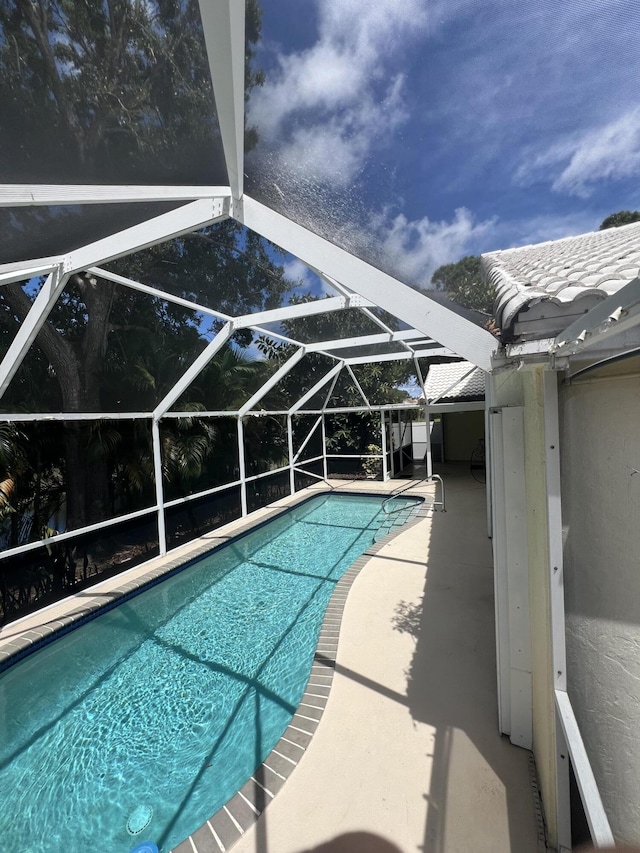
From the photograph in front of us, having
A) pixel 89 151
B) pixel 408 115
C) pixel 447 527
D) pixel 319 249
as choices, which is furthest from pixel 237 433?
pixel 408 115

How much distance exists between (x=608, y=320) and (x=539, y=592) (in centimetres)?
223

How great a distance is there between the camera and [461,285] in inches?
125

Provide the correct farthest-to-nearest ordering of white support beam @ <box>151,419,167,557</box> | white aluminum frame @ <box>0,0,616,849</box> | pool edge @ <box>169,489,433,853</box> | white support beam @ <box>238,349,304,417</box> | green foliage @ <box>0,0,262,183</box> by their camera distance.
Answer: white support beam @ <box>238,349,304,417</box>
white support beam @ <box>151,419,167,557</box>
pool edge @ <box>169,489,433,853</box>
green foliage @ <box>0,0,262,183</box>
white aluminum frame @ <box>0,0,616,849</box>

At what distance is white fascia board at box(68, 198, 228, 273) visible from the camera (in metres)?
3.58

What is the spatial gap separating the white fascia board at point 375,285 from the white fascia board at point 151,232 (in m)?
0.23

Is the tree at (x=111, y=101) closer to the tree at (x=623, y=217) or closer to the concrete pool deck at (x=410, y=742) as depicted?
the tree at (x=623, y=217)

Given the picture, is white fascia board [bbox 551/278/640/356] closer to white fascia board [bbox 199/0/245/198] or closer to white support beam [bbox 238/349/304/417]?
white fascia board [bbox 199/0/245/198]

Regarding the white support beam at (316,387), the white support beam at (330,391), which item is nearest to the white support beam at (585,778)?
the white support beam at (316,387)

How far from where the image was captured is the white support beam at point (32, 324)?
423 cm

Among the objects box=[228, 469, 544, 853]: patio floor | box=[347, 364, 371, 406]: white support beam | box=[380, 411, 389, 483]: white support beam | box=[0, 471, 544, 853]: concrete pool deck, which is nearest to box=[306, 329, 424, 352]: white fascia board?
box=[347, 364, 371, 406]: white support beam

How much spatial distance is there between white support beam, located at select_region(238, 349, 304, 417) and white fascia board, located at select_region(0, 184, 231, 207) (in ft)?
20.7

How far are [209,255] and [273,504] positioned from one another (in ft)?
31.9

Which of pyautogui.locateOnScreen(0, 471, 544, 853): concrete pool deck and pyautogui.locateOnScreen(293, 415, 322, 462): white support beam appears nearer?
pyautogui.locateOnScreen(0, 471, 544, 853): concrete pool deck

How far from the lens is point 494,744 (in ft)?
10.6
